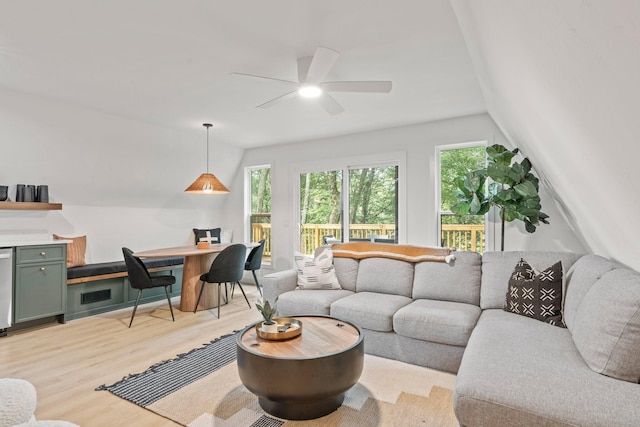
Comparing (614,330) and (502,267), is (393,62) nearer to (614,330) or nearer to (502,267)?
(502,267)

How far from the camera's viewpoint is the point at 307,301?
134 inches

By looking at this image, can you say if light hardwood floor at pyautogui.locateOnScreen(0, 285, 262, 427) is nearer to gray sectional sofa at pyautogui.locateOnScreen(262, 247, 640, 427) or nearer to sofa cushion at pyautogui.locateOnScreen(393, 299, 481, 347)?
gray sectional sofa at pyautogui.locateOnScreen(262, 247, 640, 427)

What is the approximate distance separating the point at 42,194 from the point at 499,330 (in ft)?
16.2

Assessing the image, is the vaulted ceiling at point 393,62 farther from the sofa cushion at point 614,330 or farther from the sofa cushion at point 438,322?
the sofa cushion at point 438,322

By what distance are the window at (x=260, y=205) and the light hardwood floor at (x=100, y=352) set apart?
1.97 metres

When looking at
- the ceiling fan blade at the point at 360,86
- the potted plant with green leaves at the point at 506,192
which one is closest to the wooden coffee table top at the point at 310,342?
the ceiling fan blade at the point at 360,86

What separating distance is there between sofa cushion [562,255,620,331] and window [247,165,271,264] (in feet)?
15.7

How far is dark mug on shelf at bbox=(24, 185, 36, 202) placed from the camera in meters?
4.09

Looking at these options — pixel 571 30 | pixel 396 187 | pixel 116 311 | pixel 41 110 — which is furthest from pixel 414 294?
pixel 41 110

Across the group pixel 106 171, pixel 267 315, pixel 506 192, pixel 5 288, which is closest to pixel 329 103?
pixel 267 315

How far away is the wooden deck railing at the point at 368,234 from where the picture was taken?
4793 millimetres

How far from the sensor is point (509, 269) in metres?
3.11

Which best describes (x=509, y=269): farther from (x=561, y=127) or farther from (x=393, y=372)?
(x=561, y=127)

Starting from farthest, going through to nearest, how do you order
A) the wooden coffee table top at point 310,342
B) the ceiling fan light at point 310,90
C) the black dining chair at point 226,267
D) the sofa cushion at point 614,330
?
the black dining chair at point 226,267 → the ceiling fan light at point 310,90 → the wooden coffee table top at point 310,342 → the sofa cushion at point 614,330
